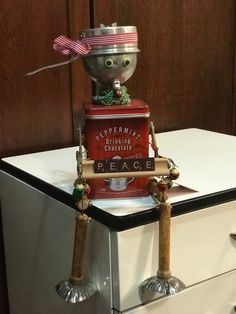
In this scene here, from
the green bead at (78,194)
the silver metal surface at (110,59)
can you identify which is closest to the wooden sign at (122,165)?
the green bead at (78,194)

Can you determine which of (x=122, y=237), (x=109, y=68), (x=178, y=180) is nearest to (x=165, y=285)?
(x=122, y=237)

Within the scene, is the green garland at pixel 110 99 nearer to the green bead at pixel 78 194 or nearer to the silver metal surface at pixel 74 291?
the green bead at pixel 78 194

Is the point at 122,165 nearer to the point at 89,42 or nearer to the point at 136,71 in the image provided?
the point at 89,42

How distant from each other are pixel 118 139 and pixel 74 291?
26 centimetres

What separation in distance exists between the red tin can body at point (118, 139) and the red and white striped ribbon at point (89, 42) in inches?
3.8

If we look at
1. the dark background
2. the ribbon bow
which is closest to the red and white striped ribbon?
the ribbon bow

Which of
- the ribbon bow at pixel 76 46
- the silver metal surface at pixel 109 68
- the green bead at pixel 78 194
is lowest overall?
the green bead at pixel 78 194

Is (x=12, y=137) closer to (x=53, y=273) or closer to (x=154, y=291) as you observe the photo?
(x=53, y=273)

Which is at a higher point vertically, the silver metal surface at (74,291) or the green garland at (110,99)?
the green garland at (110,99)

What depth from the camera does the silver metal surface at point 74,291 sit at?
2.77 feet

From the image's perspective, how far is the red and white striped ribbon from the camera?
2.88 ft

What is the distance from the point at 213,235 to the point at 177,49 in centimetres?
69

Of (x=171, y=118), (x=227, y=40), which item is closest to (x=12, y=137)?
(x=171, y=118)

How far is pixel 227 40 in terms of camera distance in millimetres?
1560
